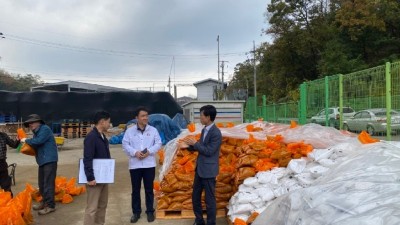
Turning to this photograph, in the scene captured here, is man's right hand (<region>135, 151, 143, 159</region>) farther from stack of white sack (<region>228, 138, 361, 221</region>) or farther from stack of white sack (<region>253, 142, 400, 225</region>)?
stack of white sack (<region>253, 142, 400, 225</region>)

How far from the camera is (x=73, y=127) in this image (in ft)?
68.1

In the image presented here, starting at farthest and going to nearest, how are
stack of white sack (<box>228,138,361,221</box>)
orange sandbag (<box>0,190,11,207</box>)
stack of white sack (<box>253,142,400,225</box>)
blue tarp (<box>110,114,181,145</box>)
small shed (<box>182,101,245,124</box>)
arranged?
small shed (<box>182,101,245,124</box>)
blue tarp (<box>110,114,181,145</box>)
orange sandbag (<box>0,190,11,207</box>)
stack of white sack (<box>228,138,361,221</box>)
stack of white sack (<box>253,142,400,225</box>)

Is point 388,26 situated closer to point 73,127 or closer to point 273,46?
point 273,46

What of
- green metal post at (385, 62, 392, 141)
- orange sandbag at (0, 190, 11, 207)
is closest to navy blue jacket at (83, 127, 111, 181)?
orange sandbag at (0, 190, 11, 207)

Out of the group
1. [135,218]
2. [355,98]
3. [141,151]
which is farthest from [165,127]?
[141,151]

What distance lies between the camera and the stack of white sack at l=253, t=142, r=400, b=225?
2535mm

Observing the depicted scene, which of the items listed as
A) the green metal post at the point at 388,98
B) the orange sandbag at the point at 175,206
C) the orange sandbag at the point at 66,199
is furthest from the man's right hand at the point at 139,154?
the green metal post at the point at 388,98

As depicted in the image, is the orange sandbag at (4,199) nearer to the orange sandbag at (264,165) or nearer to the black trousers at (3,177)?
the black trousers at (3,177)

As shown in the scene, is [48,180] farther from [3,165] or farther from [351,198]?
[351,198]

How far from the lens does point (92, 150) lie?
4578 millimetres

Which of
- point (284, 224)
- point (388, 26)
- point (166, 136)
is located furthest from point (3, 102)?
point (388, 26)

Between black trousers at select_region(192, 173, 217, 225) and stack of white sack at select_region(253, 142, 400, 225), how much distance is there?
115 centimetres

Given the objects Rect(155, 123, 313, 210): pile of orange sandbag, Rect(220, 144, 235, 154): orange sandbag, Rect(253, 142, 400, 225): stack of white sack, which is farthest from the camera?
Rect(220, 144, 235, 154): orange sandbag

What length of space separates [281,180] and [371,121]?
253 cm
